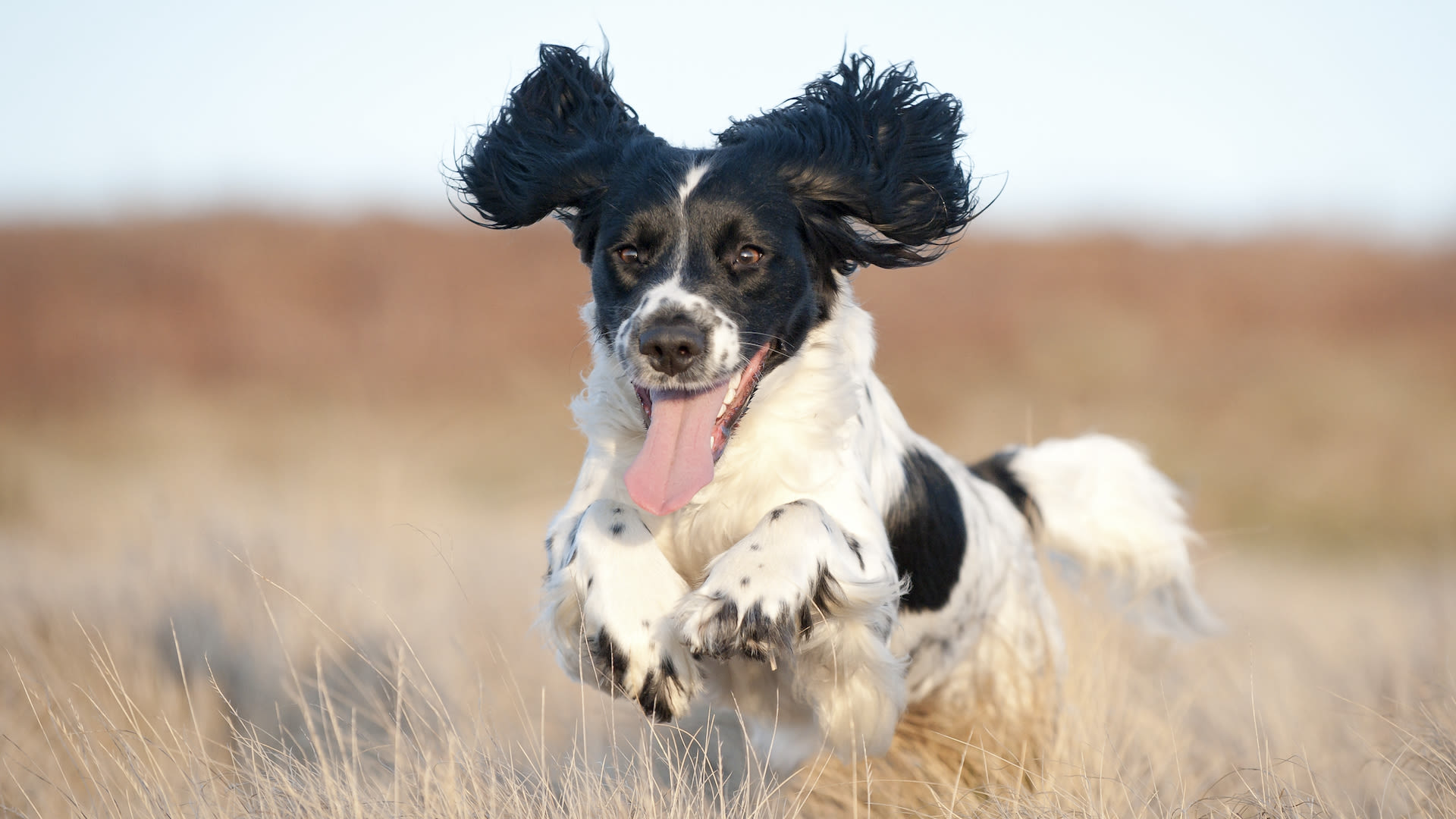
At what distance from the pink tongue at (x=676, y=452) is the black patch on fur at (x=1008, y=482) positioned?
1.70 metres

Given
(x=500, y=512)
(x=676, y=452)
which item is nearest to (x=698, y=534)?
(x=676, y=452)

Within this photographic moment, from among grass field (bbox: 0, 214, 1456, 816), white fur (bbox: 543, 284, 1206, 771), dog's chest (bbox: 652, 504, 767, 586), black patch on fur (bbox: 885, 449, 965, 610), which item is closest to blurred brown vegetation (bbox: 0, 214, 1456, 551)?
grass field (bbox: 0, 214, 1456, 816)

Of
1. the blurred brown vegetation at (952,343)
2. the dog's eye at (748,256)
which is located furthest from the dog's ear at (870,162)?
the blurred brown vegetation at (952,343)

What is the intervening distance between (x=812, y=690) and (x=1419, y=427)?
42.6 ft

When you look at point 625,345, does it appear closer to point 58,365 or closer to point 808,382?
point 808,382

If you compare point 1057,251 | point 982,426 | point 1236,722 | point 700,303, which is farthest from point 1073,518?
point 1057,251

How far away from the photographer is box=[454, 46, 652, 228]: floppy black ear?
3.57m

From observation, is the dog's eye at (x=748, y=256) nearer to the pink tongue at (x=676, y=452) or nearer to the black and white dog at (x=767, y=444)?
the black and white dog at (x=767, y=444)

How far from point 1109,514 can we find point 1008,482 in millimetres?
383

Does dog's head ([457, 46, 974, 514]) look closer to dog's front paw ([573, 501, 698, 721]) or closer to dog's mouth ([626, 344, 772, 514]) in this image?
dog's mouth ([626, 344, 772, 514])

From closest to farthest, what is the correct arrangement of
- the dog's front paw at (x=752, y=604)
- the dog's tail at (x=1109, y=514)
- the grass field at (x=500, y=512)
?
1. the dog's front paw at (x=752, y=604)
2. the grass field at (x=500, y=512)
3. the dog's tail at (x=1109, y=514)

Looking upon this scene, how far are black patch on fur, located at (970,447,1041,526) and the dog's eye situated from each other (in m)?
1.62

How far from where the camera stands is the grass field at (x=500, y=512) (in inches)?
127

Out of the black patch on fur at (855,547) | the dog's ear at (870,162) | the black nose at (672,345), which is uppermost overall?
the dog's ear at (870,162)
